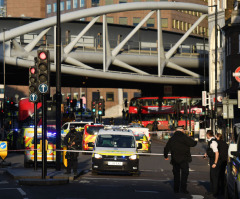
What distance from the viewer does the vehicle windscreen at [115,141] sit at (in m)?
26.8

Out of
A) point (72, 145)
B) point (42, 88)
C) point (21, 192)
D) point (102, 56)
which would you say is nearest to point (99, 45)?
point (102, 56)

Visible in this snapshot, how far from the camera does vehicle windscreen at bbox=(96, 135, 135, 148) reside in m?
26.8

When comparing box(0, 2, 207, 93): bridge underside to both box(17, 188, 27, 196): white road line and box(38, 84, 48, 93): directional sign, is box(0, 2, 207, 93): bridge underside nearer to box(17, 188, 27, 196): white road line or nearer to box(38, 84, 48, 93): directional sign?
box(38, 84, 48, 93): directional sign

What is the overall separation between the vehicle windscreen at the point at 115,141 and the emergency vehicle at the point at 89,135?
515 inches

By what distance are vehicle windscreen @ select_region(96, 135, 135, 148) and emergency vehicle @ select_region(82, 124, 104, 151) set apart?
42.9 feet

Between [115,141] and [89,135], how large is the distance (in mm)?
13934

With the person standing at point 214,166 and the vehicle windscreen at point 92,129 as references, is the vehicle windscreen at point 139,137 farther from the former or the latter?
the person standing at point 214,166

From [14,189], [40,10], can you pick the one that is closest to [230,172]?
[14,189]

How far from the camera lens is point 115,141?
27062 mm

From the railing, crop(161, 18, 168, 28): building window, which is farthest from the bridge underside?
crop(161, 18, 168, 28): building window

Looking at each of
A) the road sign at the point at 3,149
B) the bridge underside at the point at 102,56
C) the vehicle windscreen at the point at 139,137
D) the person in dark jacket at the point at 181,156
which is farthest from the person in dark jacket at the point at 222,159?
the bridge underside at the point at 102,56

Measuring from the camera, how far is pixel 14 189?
63.9ft

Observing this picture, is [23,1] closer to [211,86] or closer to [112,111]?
[112,111]

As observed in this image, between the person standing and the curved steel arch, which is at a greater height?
the curved steel arch
